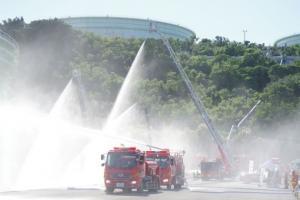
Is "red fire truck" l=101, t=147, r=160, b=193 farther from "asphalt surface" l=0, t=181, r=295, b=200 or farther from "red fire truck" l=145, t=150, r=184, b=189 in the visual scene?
"red fire truck" l=145, t=150, r=184, b=189

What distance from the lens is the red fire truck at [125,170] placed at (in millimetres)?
40125

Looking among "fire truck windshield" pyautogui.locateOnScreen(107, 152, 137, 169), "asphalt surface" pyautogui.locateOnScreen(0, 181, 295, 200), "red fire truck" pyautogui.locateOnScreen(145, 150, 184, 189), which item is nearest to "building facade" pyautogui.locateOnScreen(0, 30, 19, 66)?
"red fire truck" pyautogui.locateOnScreen(145, 150, 184, 189)

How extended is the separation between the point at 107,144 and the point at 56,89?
1974 inches

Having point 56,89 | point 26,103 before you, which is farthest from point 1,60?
point 56,89

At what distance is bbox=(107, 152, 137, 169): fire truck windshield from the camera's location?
133 feet

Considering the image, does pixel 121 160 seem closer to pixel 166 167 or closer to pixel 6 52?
pixel 166 167

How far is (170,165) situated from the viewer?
48.3 m

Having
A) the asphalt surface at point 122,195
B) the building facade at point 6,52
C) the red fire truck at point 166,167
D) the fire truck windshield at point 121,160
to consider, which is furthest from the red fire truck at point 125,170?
the building facade at point 6,52

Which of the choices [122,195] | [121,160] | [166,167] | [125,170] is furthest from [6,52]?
[122,195]

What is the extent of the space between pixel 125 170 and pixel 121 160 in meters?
0.78

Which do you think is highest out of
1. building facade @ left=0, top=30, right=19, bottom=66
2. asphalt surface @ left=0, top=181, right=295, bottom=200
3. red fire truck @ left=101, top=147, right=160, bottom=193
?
building facade @ left=0, top=30, right=19, bottom=66

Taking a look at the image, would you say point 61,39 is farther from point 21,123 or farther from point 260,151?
point 21,123

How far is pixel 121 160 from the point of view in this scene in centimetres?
4069

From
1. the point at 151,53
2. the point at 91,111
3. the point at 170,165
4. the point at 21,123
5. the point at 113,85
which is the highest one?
the point at 151,53
